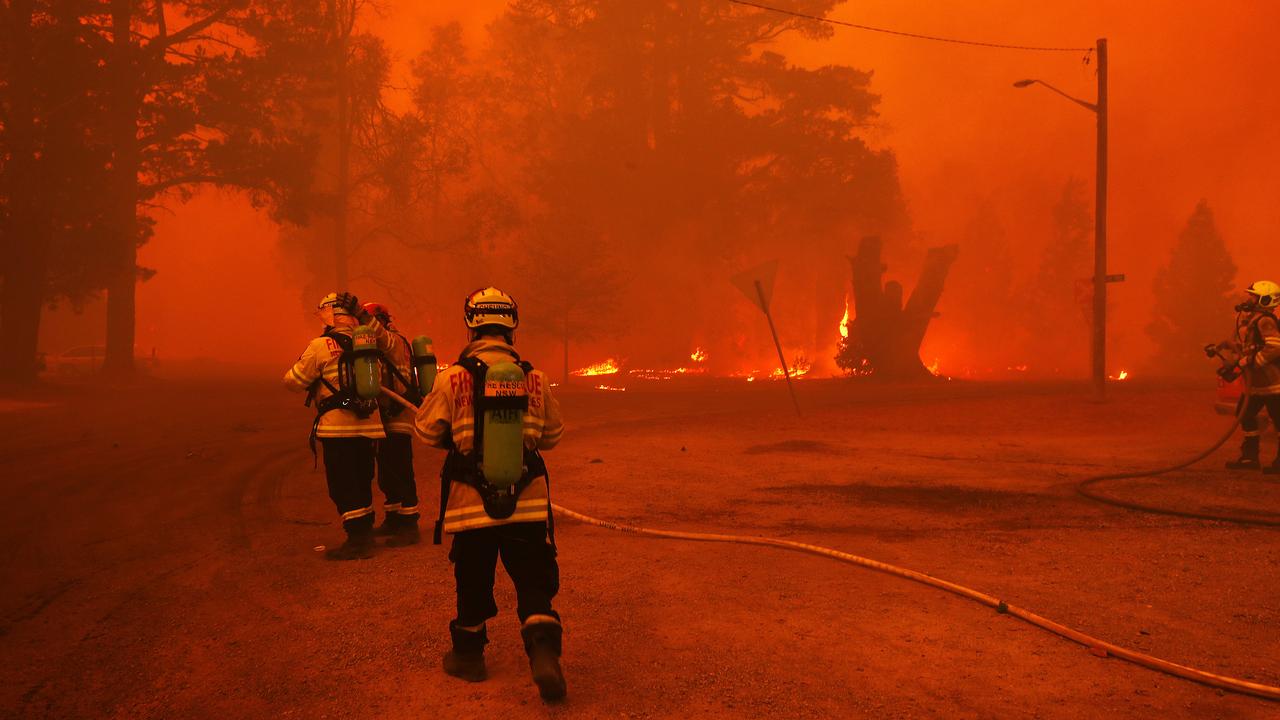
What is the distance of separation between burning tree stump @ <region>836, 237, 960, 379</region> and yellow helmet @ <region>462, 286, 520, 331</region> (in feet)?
94.4

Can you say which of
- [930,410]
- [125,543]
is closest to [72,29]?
[125,543]

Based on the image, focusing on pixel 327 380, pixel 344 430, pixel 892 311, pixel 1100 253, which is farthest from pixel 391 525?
pixel 892 311

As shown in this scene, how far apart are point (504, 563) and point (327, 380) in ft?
11.1

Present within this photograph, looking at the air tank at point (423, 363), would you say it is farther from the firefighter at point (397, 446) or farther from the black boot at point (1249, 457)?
the black boot at point (1249, 457)

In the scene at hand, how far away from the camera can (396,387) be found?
25.0 ft

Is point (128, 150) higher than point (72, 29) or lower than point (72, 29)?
lower

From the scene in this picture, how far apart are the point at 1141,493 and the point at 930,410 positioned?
33.2 ft

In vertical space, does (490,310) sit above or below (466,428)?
above

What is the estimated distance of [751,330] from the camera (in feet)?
168

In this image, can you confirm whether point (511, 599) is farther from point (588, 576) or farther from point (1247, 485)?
point (1247, 485)

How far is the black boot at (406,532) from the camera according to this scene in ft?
24.9

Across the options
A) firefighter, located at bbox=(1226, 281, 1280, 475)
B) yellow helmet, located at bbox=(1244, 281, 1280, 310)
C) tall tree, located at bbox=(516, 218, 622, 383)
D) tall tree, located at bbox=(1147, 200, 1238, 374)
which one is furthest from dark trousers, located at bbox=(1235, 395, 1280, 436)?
tall tree, located at bbox=(1147, 200, 1238, 374)

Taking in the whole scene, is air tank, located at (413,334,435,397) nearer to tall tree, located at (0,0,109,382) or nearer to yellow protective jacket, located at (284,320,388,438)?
yellow protective jacket, located at (284,320,388,438)

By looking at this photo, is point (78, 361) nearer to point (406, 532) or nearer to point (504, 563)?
point (406, 532)
